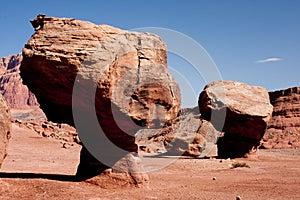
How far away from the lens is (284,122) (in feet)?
154

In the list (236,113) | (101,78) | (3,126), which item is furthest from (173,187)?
(236,113)

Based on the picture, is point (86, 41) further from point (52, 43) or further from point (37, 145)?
point (37, 145)

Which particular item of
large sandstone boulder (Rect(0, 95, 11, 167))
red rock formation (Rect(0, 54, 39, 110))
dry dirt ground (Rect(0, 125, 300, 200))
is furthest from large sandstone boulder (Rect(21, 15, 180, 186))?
red rock formation (Rect(0, 54, 39, 110))

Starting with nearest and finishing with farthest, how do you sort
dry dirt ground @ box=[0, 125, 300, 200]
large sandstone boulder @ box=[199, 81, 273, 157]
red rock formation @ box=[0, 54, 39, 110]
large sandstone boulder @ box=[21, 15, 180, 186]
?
Result: 1. dry dirt ground @ box=[0, 125, 300, 200]
2. large sandstone boulder @ box=[21, 15, 180, 186]
3. large sandstone boulder @ box=[199, 81, 273, 157]
4. red rock formation @ box=[0, 54, 39, 110]

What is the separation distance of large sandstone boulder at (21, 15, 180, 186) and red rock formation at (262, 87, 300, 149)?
113 ft

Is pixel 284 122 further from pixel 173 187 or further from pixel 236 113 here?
pixel 173 187

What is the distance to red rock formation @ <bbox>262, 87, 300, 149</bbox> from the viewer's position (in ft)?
137

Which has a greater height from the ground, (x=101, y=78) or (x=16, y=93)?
(x=16, y=93)

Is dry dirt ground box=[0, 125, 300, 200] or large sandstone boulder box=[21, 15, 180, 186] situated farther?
large sandstone boulder box=[21, 15, 180, 186]

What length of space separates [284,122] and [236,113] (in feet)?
100

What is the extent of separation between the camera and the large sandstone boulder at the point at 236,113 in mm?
19172

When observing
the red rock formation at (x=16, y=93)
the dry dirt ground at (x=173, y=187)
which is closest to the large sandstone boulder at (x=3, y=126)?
the dry dirt ground at (x=173, y=187)

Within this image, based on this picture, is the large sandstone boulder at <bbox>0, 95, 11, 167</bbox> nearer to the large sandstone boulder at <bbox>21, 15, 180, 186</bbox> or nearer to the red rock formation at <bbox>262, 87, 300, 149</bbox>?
the large sandstone boulder at <bbox>21, 15, 180, 186</bbox>

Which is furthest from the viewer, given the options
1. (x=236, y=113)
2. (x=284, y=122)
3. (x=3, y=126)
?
(x=284, y=122)
